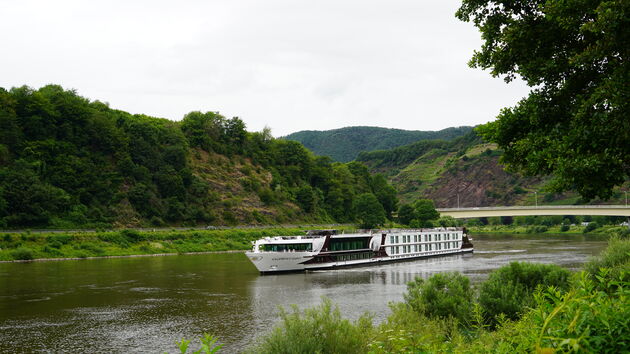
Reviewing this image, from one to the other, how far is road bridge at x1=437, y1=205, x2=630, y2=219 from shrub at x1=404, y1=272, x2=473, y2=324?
3549 inches

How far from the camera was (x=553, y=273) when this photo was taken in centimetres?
2719

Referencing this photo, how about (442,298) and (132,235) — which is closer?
(442,298)

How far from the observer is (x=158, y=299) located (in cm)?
3728

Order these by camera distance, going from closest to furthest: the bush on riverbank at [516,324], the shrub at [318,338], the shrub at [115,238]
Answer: the bush on riverbank at [516,324] → the shrub at [318,338] → the shrub at [115,238]

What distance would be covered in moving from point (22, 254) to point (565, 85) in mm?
63498

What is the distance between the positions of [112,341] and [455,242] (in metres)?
64.8

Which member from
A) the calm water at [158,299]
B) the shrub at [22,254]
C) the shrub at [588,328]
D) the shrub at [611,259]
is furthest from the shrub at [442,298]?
the shrub at [22,254]

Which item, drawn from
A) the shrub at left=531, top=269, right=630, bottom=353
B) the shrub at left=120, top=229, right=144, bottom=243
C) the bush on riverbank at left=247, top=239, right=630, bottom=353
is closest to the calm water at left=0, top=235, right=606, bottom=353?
the bush on riverbank at left=247, top=239, right=630, bottom=353

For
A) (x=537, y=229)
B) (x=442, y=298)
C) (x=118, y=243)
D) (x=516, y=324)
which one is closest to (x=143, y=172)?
(x=118, y=243)

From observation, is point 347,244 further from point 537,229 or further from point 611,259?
point 537,229

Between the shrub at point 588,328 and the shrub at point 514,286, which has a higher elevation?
the shrub at point 588,328

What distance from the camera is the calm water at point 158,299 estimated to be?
2614 centimetres

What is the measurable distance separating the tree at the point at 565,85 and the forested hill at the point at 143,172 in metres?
74.4

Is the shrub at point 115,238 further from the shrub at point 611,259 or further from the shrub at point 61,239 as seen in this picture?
the shrub at point 611,259
